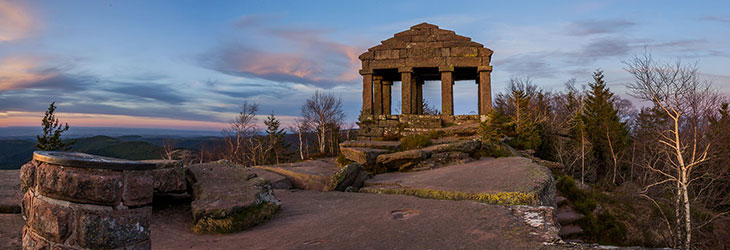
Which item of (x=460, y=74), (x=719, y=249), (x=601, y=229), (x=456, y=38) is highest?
(x=456, y=38)

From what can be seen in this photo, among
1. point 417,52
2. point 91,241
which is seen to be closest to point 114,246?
point 91,241

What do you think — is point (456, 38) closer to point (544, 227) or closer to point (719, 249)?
point (719, 249)

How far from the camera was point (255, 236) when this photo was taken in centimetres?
457

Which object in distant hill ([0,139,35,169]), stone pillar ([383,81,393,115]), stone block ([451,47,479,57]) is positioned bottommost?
distant hill ([0,139,35,169])

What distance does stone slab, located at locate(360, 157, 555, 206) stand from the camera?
555cm

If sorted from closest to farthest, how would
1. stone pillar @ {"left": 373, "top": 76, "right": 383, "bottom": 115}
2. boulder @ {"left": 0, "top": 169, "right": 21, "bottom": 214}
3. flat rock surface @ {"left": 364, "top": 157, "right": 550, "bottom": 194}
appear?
boulder @ {"left": 0, "top": 169, "right": 21, "bottom": 214} < flat rock surface @ {"left": 364, "top": 157, "right": 550, "bottom": 194} < stone pillar @ {"left": 373, "top": 76, "right": 383, "bottom": 115}

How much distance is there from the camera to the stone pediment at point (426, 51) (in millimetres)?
14969

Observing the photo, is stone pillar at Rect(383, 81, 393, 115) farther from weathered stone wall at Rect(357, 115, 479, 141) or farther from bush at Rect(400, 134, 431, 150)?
bush at Rect(400, 134, 431, 150)

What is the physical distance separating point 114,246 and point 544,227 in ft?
13.4

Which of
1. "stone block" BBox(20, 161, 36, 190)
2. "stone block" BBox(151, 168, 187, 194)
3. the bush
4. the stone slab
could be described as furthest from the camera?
the bush

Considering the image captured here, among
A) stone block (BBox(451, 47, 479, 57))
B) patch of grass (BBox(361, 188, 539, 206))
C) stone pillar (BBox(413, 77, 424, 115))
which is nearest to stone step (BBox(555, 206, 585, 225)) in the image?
patch of grass (BBox(361, 188, 539, 206))

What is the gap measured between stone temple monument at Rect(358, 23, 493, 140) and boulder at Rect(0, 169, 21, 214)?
35.7ft

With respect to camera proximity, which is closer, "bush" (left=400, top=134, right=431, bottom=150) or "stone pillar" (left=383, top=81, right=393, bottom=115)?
"bush" (left=400, top=134, right=431, bottom=150)

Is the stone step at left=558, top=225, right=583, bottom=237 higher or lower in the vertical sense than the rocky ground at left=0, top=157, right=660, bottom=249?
lower
